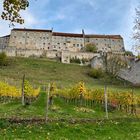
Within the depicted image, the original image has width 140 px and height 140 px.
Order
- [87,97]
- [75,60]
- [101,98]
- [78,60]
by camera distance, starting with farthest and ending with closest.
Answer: [75,60]
[78,60]
[87,97]
[101,98]

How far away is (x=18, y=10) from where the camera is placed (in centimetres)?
1612

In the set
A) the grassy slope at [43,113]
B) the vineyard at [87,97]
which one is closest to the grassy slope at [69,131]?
the grassy slope at [43,113]

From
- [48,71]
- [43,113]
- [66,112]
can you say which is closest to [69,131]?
[43,113]

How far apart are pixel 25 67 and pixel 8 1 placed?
272 ft

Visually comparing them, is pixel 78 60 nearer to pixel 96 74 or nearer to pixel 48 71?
pixel 48 71

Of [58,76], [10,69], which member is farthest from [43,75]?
[10,69]

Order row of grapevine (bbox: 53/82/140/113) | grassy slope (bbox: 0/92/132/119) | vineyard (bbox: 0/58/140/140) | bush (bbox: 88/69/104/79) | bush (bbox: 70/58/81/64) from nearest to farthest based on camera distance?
1. vineyard (bbox: 0/58/140/140)
2. grassy slope (bbox: 0/92/132/119)
3. row of grapevine (bbox: 53/82/140/113)
4. bush (bbox: 88/69/104/79)
5. bush (bbox: 70/58/81/64)

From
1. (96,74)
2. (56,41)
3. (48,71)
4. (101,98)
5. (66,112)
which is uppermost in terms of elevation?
(56,41)

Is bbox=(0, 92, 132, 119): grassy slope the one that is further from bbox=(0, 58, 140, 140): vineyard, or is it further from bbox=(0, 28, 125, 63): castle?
bbox=(0, 28, 125, 63): castle

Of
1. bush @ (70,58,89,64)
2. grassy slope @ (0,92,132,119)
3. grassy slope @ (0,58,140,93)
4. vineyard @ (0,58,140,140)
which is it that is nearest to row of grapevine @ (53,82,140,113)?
vineyard @ (0,58,140,140)

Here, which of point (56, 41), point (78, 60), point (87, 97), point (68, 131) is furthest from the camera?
point (56, 41)

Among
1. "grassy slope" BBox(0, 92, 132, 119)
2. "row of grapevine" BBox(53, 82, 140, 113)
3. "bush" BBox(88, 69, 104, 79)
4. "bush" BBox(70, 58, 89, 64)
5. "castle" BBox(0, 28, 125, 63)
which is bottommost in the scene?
"grassy slope" BBox(0, 92, 132, 119)

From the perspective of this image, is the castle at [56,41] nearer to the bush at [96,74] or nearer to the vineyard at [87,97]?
the bush at [96,74]

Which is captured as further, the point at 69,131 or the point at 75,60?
the point at 75,60
